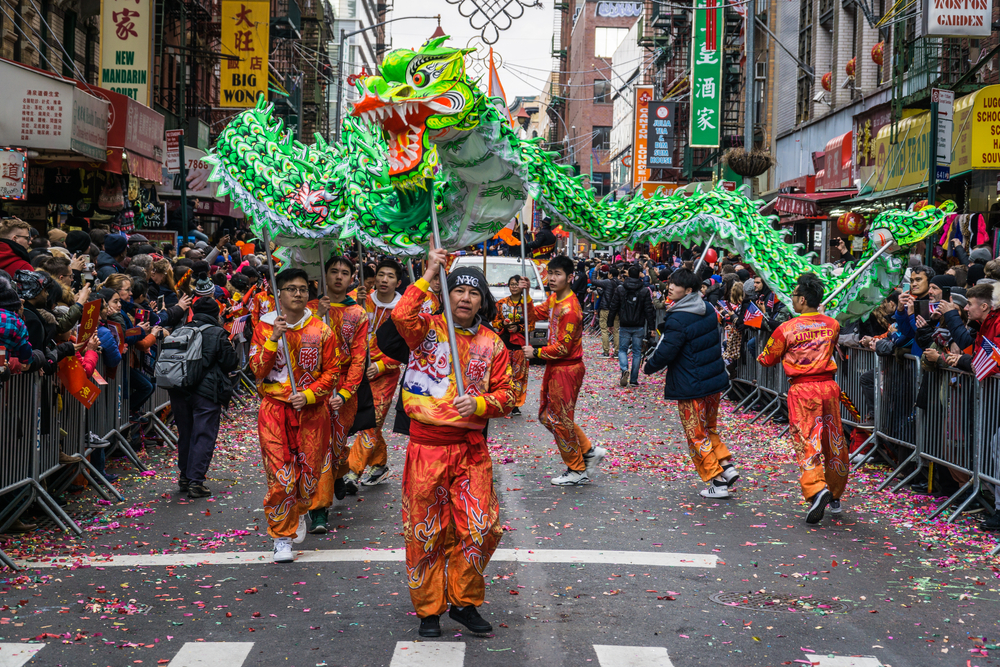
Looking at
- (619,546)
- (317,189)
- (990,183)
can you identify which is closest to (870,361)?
(619,546)

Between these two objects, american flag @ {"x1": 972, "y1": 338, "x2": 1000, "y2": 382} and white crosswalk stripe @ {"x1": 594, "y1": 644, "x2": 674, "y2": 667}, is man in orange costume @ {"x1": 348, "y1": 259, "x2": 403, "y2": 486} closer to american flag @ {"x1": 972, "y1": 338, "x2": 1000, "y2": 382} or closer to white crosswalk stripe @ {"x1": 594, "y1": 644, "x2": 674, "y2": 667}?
white crosswalk stripe @ {"x1": 594, "y1": 644, "x2": 674, "y2": 667}

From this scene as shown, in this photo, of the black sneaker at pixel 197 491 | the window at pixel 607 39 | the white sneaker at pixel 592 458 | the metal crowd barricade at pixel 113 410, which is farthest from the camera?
the window at pixel 607 39

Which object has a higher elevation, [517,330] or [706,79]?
[706,79]

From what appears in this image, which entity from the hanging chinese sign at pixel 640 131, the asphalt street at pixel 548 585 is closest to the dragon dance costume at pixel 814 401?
the asphalt street at pixel 548 585

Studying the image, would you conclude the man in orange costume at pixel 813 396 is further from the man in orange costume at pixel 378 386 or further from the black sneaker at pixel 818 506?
the man in orange costume at pixel 378 386

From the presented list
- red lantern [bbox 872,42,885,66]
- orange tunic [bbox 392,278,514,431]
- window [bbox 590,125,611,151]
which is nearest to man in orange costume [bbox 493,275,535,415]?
orange tunic [bbox 392,278,514,431]

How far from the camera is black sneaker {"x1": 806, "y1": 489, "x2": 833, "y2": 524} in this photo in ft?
26.7

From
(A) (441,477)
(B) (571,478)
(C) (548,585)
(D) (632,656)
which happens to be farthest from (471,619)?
(B) (571,478)

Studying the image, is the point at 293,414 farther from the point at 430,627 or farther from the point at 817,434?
the point at 817,434

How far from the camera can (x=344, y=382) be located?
7.91m

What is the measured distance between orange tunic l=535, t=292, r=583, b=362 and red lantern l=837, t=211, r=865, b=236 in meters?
8.54

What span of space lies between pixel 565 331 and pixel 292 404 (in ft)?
10.1

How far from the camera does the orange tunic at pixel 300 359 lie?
286 inches

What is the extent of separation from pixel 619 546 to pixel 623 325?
10.6m
